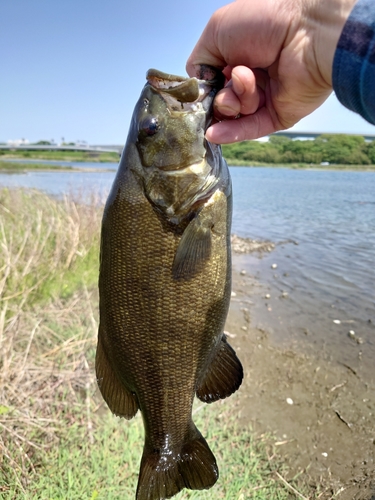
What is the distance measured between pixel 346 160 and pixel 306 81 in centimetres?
5740

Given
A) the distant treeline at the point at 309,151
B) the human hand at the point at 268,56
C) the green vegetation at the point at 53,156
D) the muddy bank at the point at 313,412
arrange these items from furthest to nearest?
the green vegetation at the point at 53,156
the distant treeline at the point at 309,151
the muddy bank at the point at 313,412
the human hand at the point at 268,56

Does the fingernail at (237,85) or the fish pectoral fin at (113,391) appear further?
the fish pectoral fin at (113,391)

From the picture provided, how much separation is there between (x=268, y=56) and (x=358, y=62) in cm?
55

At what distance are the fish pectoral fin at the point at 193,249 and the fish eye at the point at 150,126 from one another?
0.48 m

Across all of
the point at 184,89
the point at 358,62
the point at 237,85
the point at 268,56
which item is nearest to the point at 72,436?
the point at 184,89

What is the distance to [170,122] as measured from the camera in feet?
6.35

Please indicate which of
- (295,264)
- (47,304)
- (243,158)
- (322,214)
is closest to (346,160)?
(243,158)

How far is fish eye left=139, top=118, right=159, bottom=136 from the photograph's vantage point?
6.42 ft

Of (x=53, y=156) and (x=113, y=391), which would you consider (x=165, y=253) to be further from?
(x=53, y=156)

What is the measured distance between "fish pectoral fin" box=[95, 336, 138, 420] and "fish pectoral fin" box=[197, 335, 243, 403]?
0.39 m

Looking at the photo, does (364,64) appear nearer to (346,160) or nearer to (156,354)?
(156,354)

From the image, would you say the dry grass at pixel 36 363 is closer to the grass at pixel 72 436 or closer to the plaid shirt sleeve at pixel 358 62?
the grass at pixel 72 436

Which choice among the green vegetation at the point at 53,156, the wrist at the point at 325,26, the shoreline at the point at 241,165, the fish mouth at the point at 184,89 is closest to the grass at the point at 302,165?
the shoreline at the point at 241,165

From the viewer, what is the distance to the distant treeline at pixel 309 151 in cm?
5160
